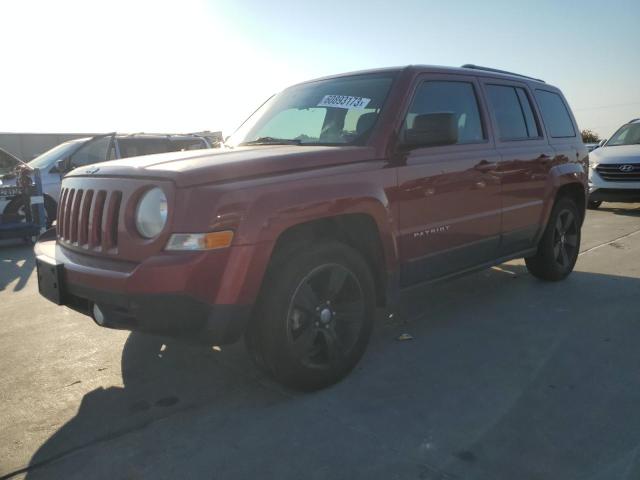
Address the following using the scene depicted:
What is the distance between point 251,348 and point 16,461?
1.20 meters

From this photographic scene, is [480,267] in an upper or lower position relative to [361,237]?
lower

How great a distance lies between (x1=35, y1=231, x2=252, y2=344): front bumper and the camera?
2539mm

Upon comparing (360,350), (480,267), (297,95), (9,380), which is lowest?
(9,380)

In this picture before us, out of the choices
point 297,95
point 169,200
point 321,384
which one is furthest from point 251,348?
point 297,95

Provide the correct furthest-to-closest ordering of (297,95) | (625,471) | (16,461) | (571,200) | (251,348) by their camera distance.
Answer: (571,200) < (297,95) < (251,348) < (16,461) < (625,471)

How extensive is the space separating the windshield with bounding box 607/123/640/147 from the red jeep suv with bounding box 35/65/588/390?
26.9 feet

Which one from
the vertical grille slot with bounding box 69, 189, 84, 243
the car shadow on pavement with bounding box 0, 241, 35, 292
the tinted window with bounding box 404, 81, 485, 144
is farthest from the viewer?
the car shadow on pavement with bounding box 0, 241, 35, 292

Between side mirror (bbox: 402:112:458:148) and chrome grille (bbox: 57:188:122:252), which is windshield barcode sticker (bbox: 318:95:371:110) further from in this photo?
chrome grille (bbox: 57:188:122:252)

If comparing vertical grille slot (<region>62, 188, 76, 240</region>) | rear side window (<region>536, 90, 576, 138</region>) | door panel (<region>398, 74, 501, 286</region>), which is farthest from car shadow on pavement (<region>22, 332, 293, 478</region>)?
rear side window (<region>536, 90, 576, 138</region>)

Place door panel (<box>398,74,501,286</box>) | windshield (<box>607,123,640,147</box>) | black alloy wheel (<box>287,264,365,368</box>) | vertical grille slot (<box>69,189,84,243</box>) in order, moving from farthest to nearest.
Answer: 1. windshield (<box>607,123,640,147</box>)
2. door panel (<box>398,74,501,286</box>)
3. vertical grille slot (<box>69,189,84,243</box>)
4. black alloy wheel (<box>287,264,365,368</box>)

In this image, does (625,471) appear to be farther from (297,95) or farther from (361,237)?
(297,95)

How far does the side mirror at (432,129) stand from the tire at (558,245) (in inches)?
88.1

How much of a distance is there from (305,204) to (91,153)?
27.3 ft

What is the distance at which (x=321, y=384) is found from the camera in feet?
10.0
